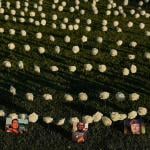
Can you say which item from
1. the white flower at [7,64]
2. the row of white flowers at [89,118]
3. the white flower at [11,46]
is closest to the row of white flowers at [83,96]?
the row of white flowers at [89,118]

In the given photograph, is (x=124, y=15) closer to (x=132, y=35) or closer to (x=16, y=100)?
(x=132, y=35)

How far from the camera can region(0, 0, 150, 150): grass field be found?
44.1 ft

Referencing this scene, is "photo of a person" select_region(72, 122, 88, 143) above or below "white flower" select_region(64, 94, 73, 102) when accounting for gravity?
below

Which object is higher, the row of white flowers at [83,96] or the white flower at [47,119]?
the row of white flowers at [83,96]

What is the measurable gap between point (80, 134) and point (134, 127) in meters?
1.66

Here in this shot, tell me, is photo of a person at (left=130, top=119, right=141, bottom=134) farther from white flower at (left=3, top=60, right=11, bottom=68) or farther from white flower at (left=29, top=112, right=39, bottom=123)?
white flower at (left=3, top=60, right=11, bottom=68)

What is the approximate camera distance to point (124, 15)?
78.3 ft

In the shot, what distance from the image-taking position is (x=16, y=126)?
534 inches

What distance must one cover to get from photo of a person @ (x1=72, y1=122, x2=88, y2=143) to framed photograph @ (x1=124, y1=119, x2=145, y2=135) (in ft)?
4.23

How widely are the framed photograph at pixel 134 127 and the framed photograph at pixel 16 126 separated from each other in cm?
299

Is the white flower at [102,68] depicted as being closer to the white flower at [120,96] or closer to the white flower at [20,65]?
the white flower at [120,96]

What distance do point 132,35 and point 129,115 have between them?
26.4ft

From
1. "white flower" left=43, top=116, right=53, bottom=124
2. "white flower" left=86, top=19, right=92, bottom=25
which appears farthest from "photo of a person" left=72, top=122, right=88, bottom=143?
"white flower" left=86, top=19, right=92, bottom=25

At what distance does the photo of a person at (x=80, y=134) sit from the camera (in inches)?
523
